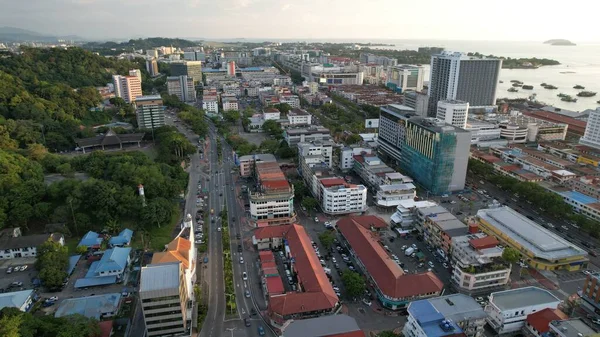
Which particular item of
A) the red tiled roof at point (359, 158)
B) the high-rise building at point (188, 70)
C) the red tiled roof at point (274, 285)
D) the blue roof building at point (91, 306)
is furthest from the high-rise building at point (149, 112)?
the high-rise building at point (188, 70)

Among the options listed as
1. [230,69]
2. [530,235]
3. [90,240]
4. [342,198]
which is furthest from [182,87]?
[530,235]

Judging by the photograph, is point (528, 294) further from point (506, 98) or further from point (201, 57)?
point (201, 57)

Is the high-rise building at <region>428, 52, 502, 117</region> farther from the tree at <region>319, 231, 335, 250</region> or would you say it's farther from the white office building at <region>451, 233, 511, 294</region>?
the tree at <region>319, 231, 335, 250</region>

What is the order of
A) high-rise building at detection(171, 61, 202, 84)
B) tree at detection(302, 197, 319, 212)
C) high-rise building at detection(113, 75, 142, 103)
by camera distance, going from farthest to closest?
high-rise building at detection(171, 61, 202, 84)
high-rise building at detection(113, 75, 142, 103)
tree at detection(302, 197, 319, 212)

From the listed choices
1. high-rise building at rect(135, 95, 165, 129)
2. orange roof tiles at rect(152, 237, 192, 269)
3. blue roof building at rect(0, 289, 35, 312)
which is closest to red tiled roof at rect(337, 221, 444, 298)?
orange roof tiles at rect(152, 237, 192, 269)

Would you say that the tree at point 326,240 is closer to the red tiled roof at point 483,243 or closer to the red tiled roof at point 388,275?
the red tiled roof at point 388,275

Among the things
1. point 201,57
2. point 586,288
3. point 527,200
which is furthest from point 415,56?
point 586,288
